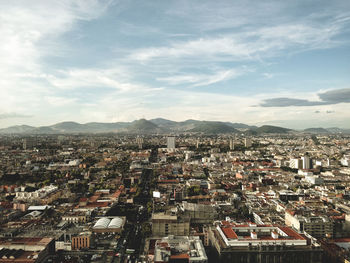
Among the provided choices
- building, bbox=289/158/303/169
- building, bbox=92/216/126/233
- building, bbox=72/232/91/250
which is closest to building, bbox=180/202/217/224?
building, bbox=92/216/126/233

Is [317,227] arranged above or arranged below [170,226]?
below

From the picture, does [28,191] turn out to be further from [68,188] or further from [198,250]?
[198,250]

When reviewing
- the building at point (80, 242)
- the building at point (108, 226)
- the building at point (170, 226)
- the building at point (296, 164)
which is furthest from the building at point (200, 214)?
the building at point (296, 164)

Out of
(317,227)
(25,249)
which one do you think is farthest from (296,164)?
(25,249)

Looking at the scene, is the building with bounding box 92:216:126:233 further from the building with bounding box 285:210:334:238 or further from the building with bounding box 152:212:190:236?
the building with bounding box 285:210:334:238

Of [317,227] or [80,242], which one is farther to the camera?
[317,227]

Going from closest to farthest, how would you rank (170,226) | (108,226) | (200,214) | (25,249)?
1. (25,249)
2. (170,226)
3. (108,226)
4. (200,214)

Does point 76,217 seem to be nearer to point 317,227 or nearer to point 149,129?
point 317,227

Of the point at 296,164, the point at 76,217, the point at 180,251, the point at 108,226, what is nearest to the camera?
the point at 180,251
